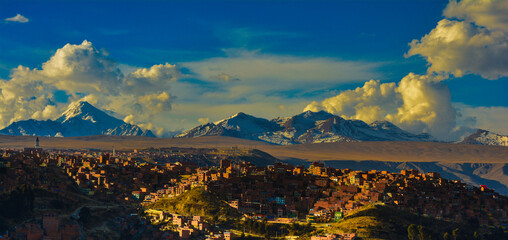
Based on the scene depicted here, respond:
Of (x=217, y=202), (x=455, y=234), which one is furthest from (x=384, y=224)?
(x=217, y=202)

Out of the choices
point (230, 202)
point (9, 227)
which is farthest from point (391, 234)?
point (9, 227)

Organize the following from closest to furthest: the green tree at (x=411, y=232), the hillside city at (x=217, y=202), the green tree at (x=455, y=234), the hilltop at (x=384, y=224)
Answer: the hilltop at (x=384, y=224)
the green tree at (x=411, y=232)
the hillside city at (x=217, y=202)
the green tree at (x=455, y=234)

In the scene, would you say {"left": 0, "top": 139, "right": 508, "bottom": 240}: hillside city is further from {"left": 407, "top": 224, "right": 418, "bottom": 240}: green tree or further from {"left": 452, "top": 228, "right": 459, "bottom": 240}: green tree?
{"left": 407, "top": 224, "right": 418, "bottom": 240}: green tree

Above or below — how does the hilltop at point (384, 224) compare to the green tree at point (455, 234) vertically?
above

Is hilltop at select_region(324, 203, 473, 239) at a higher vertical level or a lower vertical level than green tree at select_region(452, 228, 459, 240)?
higher

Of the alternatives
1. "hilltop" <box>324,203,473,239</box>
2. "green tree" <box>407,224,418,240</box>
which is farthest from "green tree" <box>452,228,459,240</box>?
"green tree" <box>407,224,418,240</box>

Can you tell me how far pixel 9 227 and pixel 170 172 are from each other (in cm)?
5941

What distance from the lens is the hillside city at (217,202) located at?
334 ft

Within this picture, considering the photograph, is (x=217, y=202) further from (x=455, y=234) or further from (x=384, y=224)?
(x=455, y=234)

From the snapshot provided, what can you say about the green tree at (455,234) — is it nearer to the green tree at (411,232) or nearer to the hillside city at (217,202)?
the hillside city at (217,202)

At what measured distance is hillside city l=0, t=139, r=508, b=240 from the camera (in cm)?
10181

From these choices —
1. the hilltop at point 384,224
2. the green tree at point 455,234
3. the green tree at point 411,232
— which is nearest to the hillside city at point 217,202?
the hilltop at point 384,224

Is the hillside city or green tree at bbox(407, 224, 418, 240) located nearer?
green tree at bbox(407, 224, 418, 240)

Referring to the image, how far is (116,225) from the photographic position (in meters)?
110
